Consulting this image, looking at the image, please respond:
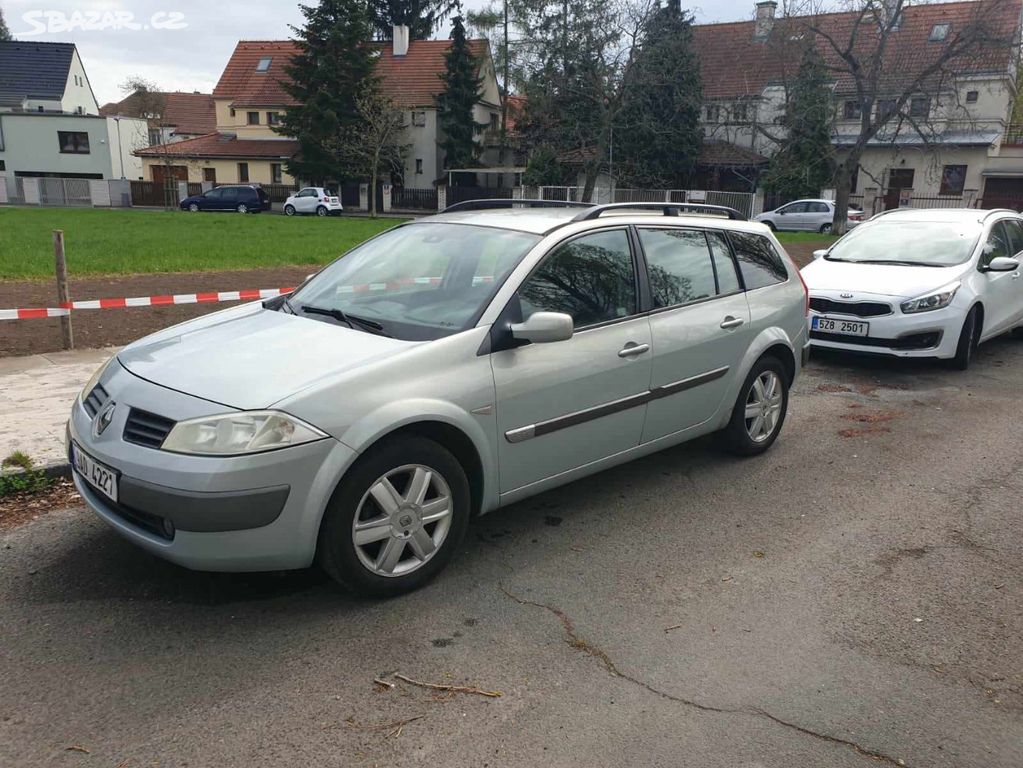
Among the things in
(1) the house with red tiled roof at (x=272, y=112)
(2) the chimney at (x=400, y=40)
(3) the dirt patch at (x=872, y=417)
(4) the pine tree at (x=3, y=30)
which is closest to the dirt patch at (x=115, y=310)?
(3) the dirt patch at (x=872, y=417)

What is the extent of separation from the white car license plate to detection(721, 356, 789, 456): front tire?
9.57 ft

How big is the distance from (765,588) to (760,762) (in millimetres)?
1311

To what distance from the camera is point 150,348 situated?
4.10 metres

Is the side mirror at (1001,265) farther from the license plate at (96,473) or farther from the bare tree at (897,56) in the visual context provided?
the bare tree at (897,56)

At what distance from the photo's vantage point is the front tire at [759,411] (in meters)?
5.64

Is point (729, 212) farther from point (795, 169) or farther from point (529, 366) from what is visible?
point (795, 169)

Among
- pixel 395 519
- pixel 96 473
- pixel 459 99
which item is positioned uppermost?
pixel 459 99

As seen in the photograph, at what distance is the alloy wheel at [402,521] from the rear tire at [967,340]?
686 centimetres

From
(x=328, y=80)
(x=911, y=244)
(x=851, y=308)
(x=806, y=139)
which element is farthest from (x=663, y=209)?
(x=328, y=80)

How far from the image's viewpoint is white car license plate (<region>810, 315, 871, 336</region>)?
847 cm

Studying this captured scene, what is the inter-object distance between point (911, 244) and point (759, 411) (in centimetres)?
497

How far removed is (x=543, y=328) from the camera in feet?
12.9

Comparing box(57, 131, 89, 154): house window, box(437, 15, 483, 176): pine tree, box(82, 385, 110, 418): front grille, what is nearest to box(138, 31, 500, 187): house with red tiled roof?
box(437, 15, 483, 176): pine tree

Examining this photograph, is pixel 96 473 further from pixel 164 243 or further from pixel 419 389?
pixel 164 243
